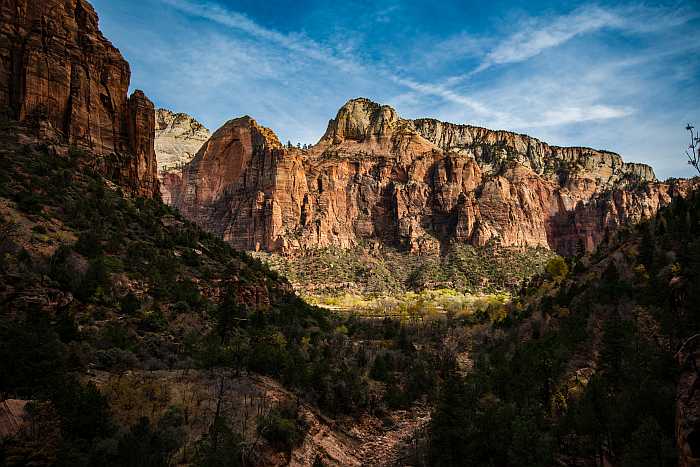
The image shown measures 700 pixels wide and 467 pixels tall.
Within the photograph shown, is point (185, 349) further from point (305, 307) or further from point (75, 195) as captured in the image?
point (305, 307)

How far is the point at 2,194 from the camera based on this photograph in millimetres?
30781

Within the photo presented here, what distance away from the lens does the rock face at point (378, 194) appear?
138625 mm

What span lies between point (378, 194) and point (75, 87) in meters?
117

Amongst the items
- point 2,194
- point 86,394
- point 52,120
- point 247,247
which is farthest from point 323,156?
point 86,394

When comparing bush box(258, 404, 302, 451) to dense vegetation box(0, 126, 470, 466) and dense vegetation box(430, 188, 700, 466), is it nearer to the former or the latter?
dense vegetation box(0, 126, 470, 466)

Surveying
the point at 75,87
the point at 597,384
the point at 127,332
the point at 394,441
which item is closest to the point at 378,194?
the point at 75,87

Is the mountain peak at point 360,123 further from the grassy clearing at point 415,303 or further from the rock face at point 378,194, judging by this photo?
the grassy clearing at point 415,303

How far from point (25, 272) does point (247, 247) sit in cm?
11168

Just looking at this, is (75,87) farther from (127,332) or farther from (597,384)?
(597,384)

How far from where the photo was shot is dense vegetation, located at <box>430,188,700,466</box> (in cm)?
1669

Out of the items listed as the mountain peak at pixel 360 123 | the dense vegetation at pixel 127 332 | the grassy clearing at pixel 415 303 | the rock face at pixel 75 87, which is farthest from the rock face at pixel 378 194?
the dense vegetation at pixel 127 332

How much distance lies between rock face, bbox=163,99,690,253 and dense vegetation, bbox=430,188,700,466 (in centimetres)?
10109

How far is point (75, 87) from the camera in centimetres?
4606

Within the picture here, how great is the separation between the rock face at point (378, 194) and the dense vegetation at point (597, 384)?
101089 millimetres
